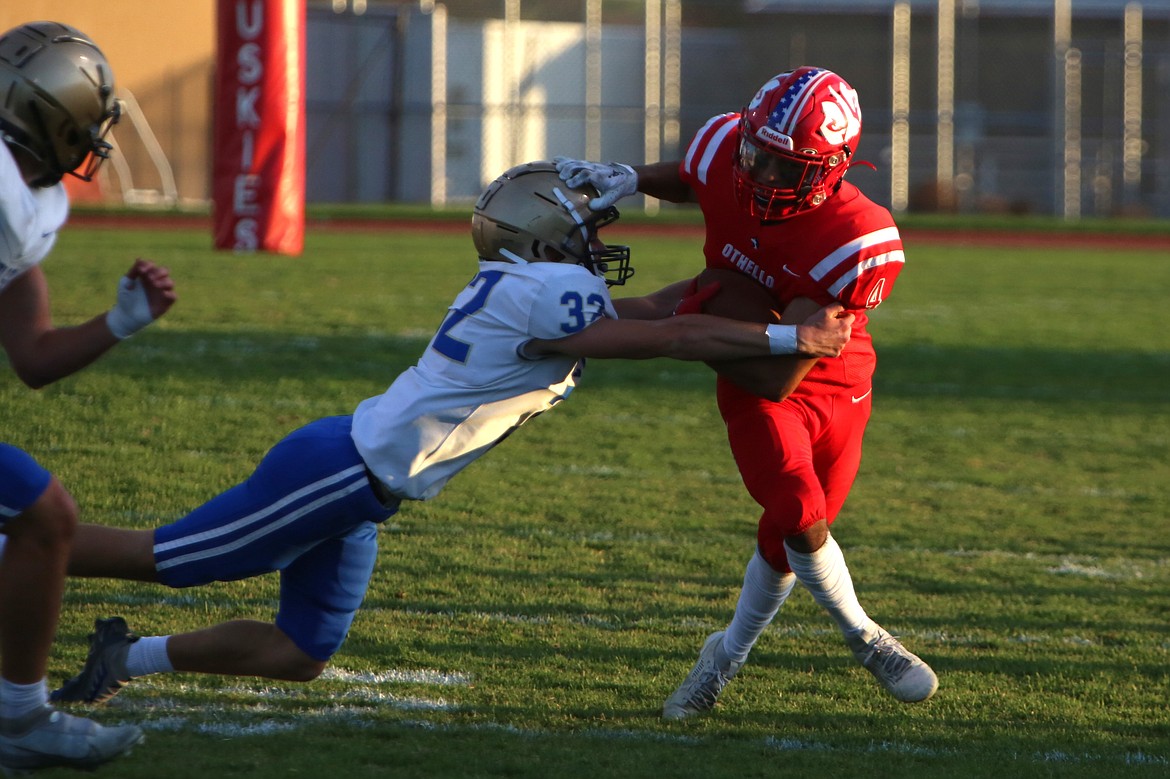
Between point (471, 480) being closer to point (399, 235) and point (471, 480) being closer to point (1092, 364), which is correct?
point (1092, 364)

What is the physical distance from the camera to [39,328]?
3.23m

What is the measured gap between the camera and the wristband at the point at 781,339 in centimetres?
344

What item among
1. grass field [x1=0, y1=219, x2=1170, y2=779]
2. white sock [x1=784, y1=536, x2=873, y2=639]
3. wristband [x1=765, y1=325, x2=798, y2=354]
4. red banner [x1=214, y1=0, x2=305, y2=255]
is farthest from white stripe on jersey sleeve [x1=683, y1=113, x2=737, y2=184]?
red banner [x1=214, y1=0, x2=305, y2=255]

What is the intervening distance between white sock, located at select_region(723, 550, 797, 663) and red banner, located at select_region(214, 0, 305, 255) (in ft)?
38.7

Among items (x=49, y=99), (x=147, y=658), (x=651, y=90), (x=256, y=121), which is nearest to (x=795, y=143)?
(x=49, y=99)

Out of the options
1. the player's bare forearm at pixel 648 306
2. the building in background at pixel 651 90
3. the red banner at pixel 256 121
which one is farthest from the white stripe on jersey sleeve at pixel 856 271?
the building in background at pixel 651 90

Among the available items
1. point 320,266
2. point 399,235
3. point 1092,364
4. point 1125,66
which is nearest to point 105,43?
point 399,235

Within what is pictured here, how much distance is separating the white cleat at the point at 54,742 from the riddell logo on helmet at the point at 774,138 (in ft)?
6.77

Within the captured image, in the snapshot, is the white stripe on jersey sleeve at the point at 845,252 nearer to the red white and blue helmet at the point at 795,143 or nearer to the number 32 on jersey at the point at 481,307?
the red white and blue helmet at the point at 795,143

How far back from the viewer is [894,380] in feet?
31.0

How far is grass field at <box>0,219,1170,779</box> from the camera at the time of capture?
3.47m

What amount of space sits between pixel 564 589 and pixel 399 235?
15875 millimetres

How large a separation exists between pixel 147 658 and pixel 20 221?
3.63 ft

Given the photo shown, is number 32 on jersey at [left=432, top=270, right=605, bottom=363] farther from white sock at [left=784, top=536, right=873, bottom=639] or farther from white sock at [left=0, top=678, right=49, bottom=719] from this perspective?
white sock at [left=0, top=678, right=49, bottom=719]
